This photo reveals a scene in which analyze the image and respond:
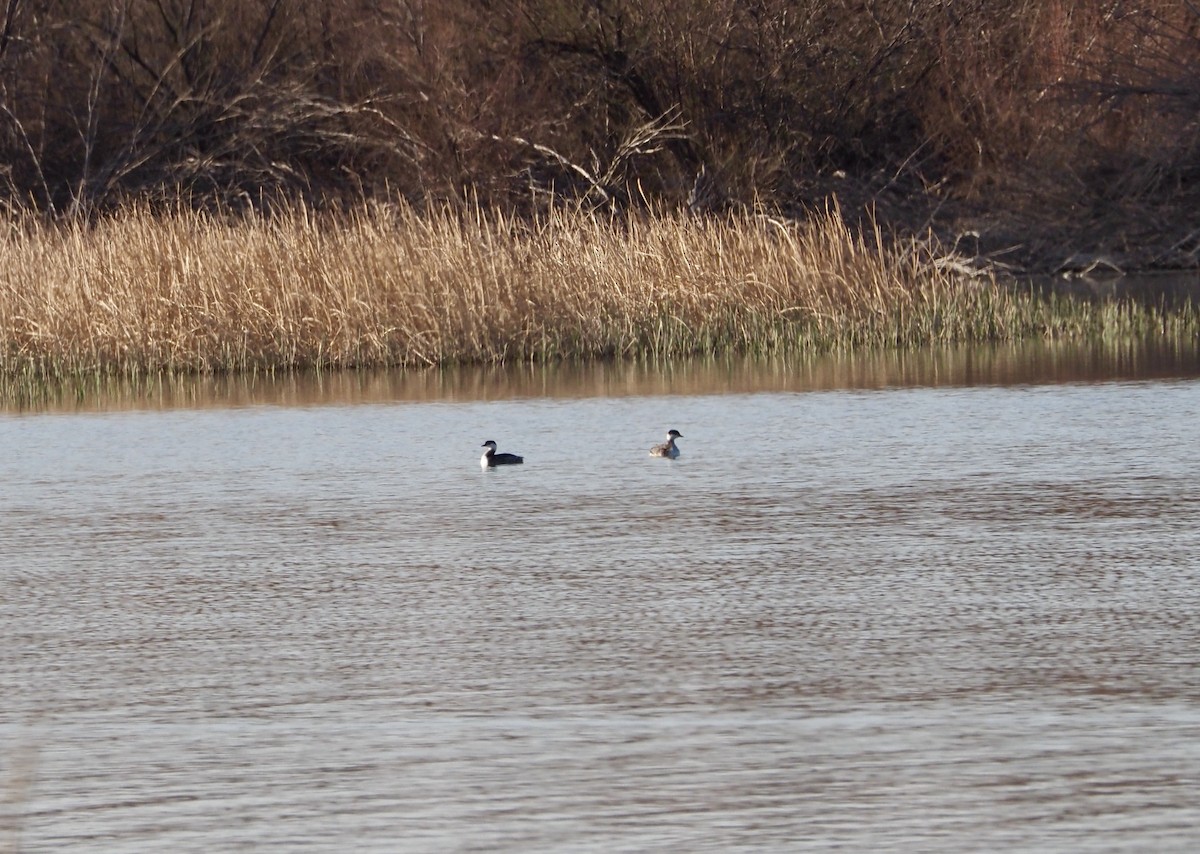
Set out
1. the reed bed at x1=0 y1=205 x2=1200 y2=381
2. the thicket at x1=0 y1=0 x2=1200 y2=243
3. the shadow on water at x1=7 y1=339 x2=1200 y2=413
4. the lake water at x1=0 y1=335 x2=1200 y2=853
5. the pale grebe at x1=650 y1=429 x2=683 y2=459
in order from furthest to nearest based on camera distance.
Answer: the thicket at x1=0 y1=0 x2=1200 y2=243
the reed bed at x1=0 y1=205 x2=1200 y2=381
the shadow on water at x1=7 y1=339 x2=1200 y2=413
the pale grebe at x1=650 y1=429 x2=683 y2=459
the lake water at x1=0 y1=335 x2=1200 y2=853

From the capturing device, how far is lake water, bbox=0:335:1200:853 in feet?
13.0

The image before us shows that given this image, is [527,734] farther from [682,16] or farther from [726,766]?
[682,16]

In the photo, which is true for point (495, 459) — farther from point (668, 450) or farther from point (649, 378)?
point (649, 378)

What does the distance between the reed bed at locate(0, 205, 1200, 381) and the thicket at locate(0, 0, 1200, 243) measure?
967 centimetres

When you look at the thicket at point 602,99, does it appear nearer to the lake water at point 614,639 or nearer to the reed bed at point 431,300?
the reed bed at point 431,300

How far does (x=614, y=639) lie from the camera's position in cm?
545

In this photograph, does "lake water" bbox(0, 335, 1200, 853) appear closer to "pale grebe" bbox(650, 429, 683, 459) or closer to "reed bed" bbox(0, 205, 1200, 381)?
"pale grebe" bbox(650, 429, 683, 459)

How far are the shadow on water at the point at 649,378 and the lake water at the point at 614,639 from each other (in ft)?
6.61

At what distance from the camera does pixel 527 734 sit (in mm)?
4484

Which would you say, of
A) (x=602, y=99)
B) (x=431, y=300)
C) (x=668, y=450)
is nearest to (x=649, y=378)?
(x=431, y=300)

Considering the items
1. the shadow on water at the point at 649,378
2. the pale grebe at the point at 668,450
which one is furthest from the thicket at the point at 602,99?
the pale grebe at the point at 668,450

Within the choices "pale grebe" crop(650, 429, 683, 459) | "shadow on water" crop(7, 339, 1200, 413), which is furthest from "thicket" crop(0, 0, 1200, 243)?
"pale grebe" crop(650, 429, 683, 459)

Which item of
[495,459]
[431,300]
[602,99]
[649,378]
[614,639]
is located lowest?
[614,639]

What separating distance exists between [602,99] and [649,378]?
14.7m
